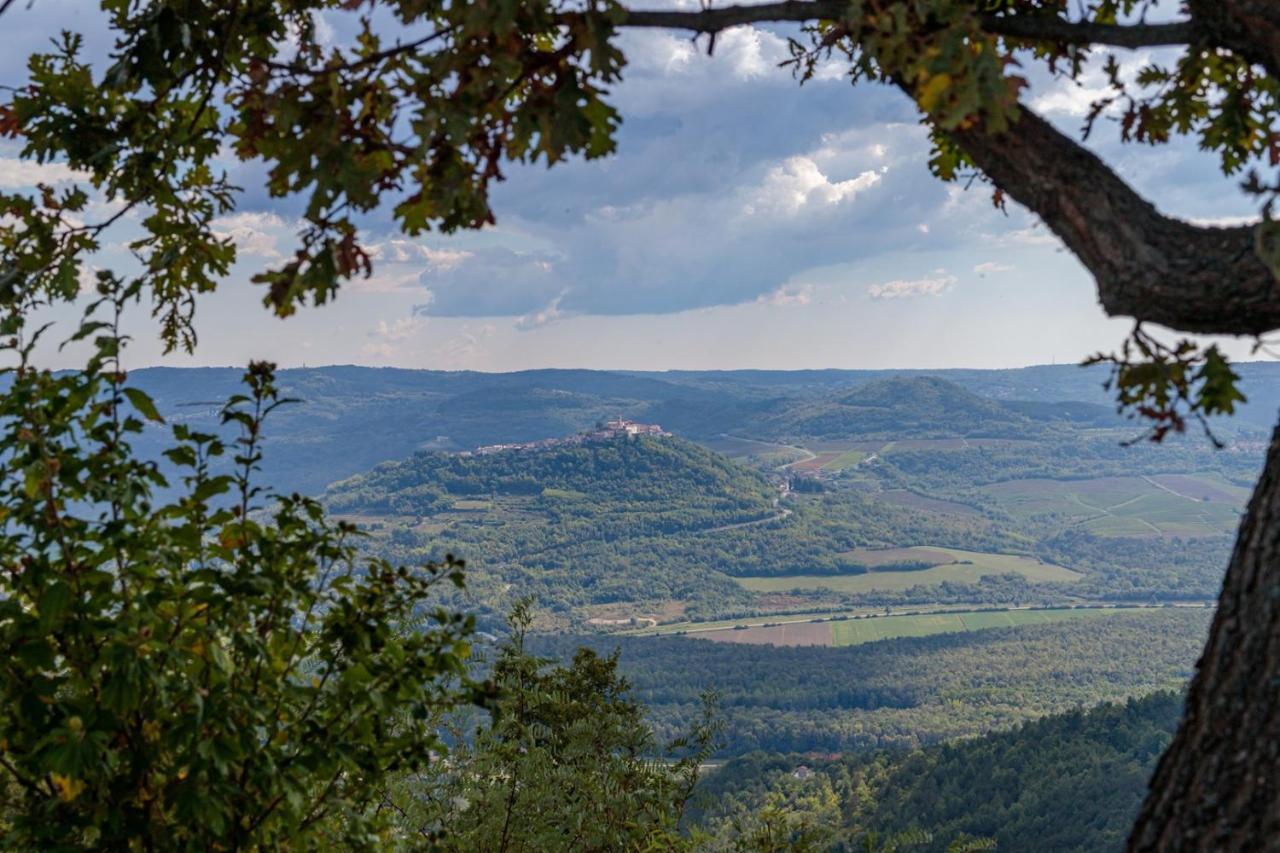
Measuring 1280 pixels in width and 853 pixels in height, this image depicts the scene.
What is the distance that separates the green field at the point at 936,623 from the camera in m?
101

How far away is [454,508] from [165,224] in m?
163

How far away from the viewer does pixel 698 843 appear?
3.88 metres

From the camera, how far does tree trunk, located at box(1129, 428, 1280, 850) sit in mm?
1674

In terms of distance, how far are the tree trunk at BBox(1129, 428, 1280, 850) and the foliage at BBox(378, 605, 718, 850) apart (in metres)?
2.16

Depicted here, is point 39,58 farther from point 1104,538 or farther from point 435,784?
point 1104,538

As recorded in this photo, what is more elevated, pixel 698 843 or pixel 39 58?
pixel 39 58

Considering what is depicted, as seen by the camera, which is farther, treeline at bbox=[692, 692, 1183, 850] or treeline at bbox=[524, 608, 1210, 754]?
treeline at bbox=[524, 608, 1210, 754]

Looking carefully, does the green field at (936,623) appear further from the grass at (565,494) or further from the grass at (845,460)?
the grass at (845,460)

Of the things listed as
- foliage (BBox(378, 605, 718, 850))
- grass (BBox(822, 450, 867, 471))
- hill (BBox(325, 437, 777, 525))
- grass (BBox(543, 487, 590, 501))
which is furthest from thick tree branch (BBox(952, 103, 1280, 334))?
grass (BBox(822, 450, 867, 471))

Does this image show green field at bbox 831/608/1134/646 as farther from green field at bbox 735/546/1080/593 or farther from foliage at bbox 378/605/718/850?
foliage at bbox 378/605/718/850

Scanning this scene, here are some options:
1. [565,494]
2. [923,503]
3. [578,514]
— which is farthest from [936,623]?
[565,494]

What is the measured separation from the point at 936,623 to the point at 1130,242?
10817 cm

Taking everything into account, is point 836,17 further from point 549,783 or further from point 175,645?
point 549,783

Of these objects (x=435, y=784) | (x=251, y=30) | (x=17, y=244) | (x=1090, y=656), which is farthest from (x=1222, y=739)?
(x=1090, y=656)
